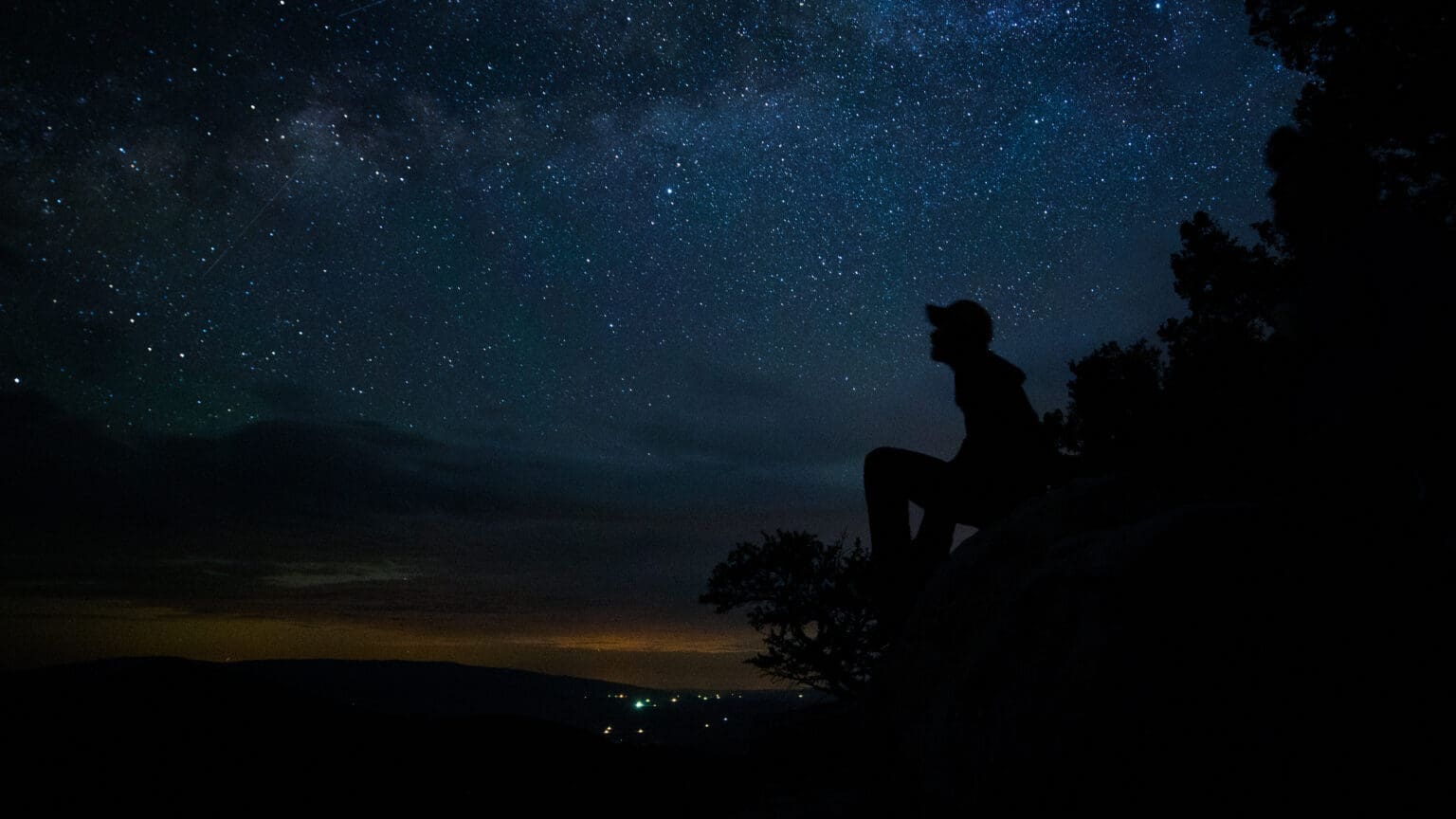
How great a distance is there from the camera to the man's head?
427cm

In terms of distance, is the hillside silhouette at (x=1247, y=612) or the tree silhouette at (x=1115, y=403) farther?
the tree silhouette at (x=1115, y=403)

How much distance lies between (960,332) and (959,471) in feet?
2.84

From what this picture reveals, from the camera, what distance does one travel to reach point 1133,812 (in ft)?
6.02

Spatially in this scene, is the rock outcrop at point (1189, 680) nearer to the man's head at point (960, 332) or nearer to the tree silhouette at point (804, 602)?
the man's head at point (960, 332)

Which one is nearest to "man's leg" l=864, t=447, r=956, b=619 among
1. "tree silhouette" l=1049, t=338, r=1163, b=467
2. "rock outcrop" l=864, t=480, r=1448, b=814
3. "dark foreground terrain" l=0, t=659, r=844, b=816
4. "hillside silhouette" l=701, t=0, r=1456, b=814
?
"hillside silhouette" l=701, t=0, r=1456, b=814

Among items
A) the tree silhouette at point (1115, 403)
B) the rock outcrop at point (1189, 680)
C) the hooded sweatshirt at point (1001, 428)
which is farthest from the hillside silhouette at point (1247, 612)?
the tree silhouette at point (1115, 403)

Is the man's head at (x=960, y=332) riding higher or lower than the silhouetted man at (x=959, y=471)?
higher

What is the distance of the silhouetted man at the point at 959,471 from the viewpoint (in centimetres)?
416

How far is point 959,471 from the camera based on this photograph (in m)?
4.21

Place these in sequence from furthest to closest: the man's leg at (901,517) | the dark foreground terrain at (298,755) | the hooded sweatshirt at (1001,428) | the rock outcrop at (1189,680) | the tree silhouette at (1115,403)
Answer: the tree silhouette at (1115,403) → the man's leg at (901,517) → the hooded sweatshirt at (1001,428) → the dark foreground terrain at (298,755) → the rock outcrop at (1189,680)

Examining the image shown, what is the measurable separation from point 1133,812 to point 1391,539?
4.33ft

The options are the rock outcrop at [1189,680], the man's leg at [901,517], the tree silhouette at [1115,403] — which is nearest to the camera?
the rock outcrop at [1189,680]

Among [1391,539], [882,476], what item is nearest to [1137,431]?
[882,476]

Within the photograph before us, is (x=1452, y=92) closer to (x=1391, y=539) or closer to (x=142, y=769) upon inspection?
(x=1391, y=539)
